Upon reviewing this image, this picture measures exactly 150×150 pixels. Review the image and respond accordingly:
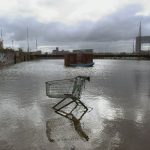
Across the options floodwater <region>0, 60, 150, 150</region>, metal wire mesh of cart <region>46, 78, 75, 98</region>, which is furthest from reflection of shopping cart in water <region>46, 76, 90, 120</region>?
floodwater <region>0, 60, 150, 150</region>

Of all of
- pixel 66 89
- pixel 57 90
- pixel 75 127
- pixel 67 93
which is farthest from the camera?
pixel 66 89

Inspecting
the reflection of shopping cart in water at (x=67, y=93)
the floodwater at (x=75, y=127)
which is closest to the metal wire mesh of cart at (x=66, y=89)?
the reflection of shopping cart in water at (x=67, y=93)

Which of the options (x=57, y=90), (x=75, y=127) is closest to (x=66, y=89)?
(x=57, y=90)

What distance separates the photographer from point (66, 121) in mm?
8289

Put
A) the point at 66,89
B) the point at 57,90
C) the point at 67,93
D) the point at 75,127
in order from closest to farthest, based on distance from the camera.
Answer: the point at 75,127
the point at 67,93
the point at 57,90
the point at 66,89

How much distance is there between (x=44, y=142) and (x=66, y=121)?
6.62 ft

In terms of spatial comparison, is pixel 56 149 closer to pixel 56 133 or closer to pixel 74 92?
pixel 56 133

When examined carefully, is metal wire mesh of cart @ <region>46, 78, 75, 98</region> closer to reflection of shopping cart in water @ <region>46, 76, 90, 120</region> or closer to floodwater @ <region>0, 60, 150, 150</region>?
reflection of shopping cart in water @ <region>46, 76, 90, 120</region>

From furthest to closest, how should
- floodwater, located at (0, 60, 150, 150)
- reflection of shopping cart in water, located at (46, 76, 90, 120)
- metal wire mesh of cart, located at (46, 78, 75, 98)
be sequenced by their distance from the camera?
metal wire mesh of cart, located at (46, 78, 75, 98) → reflection of shopping cart in water, located at (46, 76, 90, 120) → floodwater, located at (0, 60, 150, 150)

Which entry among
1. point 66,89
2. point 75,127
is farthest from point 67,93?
point 75,127

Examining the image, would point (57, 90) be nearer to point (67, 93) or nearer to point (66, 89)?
point (66, 89)

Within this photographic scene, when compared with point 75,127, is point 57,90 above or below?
above

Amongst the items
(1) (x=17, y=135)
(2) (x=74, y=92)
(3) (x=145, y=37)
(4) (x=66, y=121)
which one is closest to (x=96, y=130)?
→ (4) (x=66, y=121)

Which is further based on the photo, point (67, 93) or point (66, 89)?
point (66, 89)
